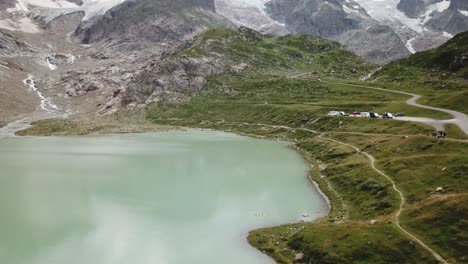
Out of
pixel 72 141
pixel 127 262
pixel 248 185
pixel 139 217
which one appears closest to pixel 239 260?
pixel 127 262

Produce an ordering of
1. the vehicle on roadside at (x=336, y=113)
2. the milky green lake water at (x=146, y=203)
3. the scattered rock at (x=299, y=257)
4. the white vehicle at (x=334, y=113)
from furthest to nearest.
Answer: the white vehicle at (x=334, y=113) < the vehicle on roadside at (x=336, y=113) < the milky green lake water at (x=146, y=203) < the scattered rock at (x=299, y=257)

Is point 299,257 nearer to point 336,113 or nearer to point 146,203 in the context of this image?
point 146,203

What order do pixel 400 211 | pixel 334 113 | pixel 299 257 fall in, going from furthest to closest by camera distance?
pixel 334 113, pixel 400 211, pixel 299 257

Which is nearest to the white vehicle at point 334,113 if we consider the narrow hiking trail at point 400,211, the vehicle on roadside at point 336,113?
the vehicle on roadside at point 336,113

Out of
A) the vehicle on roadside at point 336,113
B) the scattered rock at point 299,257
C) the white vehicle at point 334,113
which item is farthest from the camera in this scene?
the white vehicle at point 334,113

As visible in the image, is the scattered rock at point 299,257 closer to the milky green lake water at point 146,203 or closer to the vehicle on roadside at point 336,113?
the milky green lake water at point 146,203

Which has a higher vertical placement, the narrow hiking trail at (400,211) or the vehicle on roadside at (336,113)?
the narrow hiking trail at (400,211)

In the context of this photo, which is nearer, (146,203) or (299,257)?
(299,257)

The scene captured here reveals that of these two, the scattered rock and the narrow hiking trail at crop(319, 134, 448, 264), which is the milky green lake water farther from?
the narrow hiking trail at crop(319, 134, 448, 264)

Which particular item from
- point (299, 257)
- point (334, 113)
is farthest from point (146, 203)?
point (334, 113)

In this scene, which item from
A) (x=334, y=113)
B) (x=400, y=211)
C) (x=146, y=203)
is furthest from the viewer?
(x=334, y=113)
